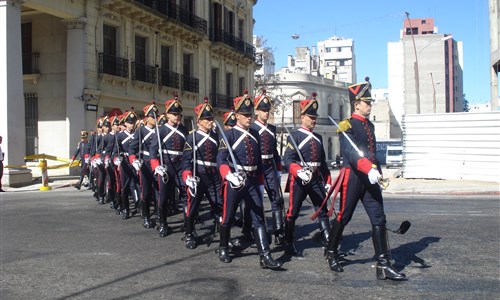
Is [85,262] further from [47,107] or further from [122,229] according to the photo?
[47,107]

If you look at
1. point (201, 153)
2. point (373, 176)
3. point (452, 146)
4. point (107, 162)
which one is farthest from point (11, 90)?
point (373, 176)

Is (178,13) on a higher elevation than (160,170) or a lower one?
higher

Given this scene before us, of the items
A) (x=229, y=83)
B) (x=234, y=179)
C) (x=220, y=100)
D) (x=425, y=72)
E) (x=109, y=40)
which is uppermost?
(x=425, y=72)

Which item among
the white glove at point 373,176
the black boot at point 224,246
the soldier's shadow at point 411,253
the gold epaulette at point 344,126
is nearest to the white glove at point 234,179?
the black boot at point 224,246

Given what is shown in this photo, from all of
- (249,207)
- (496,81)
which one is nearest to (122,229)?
(249,207)

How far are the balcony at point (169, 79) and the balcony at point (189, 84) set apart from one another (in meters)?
0.78

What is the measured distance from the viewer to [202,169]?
7754 millimetres

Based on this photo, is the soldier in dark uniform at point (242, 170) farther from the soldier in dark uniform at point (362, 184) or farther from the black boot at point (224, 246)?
the soldier in dark uniform at point (362, 184)

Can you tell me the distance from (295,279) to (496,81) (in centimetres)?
2964

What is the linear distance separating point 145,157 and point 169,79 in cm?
1905

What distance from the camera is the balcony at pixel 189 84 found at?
1173 inches

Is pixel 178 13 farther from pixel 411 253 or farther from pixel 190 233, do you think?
pixel 411 253

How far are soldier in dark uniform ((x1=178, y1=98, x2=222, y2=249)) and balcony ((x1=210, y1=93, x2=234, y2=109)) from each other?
25661 millimetres

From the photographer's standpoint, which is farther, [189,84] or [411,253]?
[189,84]
